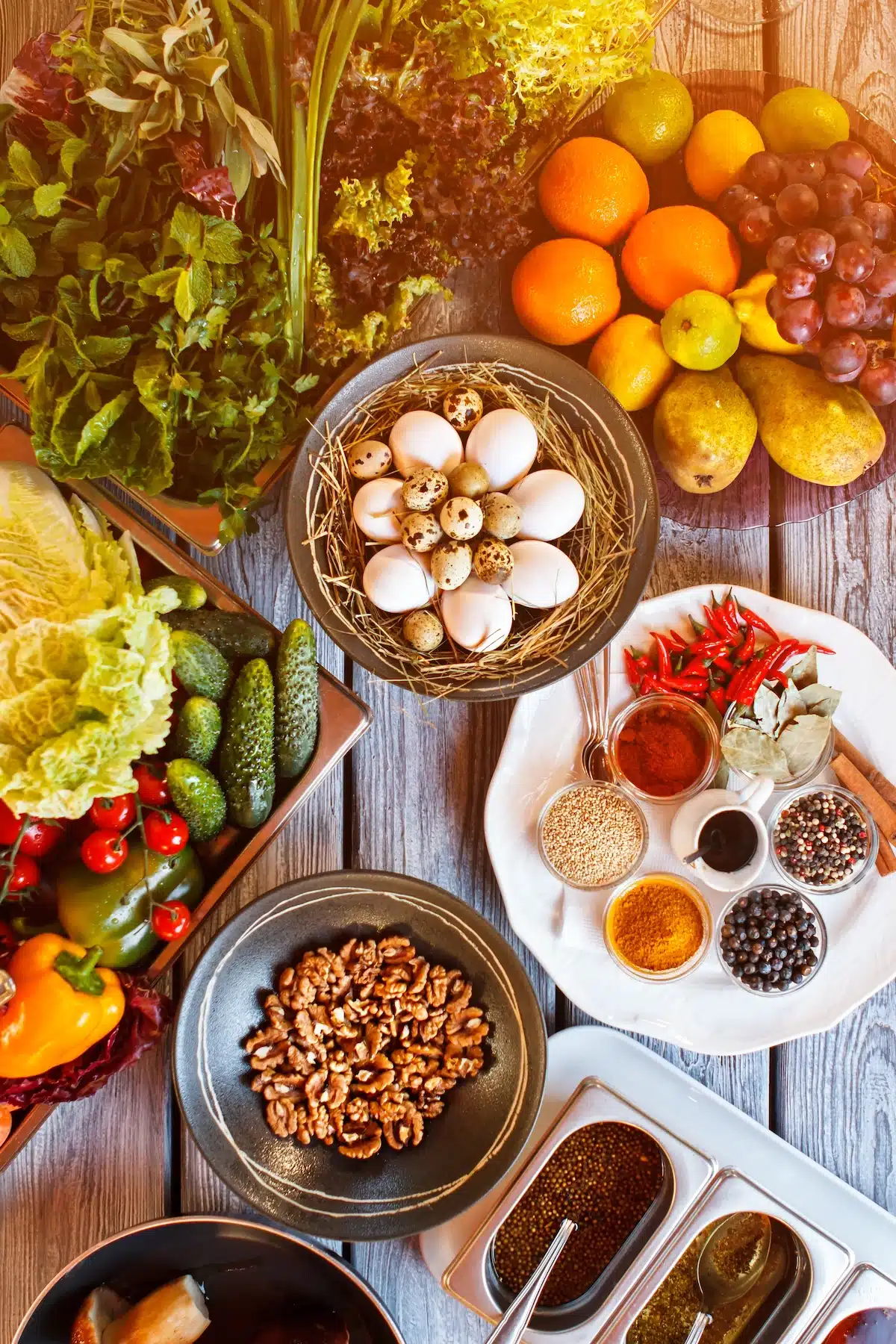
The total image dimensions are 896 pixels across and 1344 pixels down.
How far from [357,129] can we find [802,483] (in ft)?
2.07

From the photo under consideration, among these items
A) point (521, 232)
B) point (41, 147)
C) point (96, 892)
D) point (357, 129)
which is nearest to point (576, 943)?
point (96, 892)

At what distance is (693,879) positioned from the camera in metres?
1.20

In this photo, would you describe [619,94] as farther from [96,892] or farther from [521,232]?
[96,892]

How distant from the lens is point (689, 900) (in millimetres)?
1170

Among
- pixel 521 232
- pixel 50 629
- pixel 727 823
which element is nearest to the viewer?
pixel 50 629

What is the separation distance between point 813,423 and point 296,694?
2.10ft

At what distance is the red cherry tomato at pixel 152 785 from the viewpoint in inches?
41.4

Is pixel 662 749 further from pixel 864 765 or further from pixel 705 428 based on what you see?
pixel 705 428

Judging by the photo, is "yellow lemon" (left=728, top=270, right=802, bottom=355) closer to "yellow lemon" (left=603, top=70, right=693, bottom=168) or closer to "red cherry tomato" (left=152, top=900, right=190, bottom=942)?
"yellow lemon" (left=603, top=70, right=693, bottom=168)

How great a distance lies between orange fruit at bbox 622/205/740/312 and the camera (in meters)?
1.09

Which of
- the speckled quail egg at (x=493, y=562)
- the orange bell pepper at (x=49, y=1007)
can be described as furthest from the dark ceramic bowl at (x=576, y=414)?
the orange bell pepper at (x=49, y=1007)

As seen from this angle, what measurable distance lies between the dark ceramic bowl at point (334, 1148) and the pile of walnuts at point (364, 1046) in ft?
0.05

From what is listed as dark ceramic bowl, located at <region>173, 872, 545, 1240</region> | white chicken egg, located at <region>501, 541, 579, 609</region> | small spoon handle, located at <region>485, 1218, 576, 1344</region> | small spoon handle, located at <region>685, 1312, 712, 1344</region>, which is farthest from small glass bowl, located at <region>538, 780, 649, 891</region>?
small spoon handle, located at <region>685, 1312, 712, 1344</region>

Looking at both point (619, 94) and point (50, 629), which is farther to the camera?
point (619, 94)
